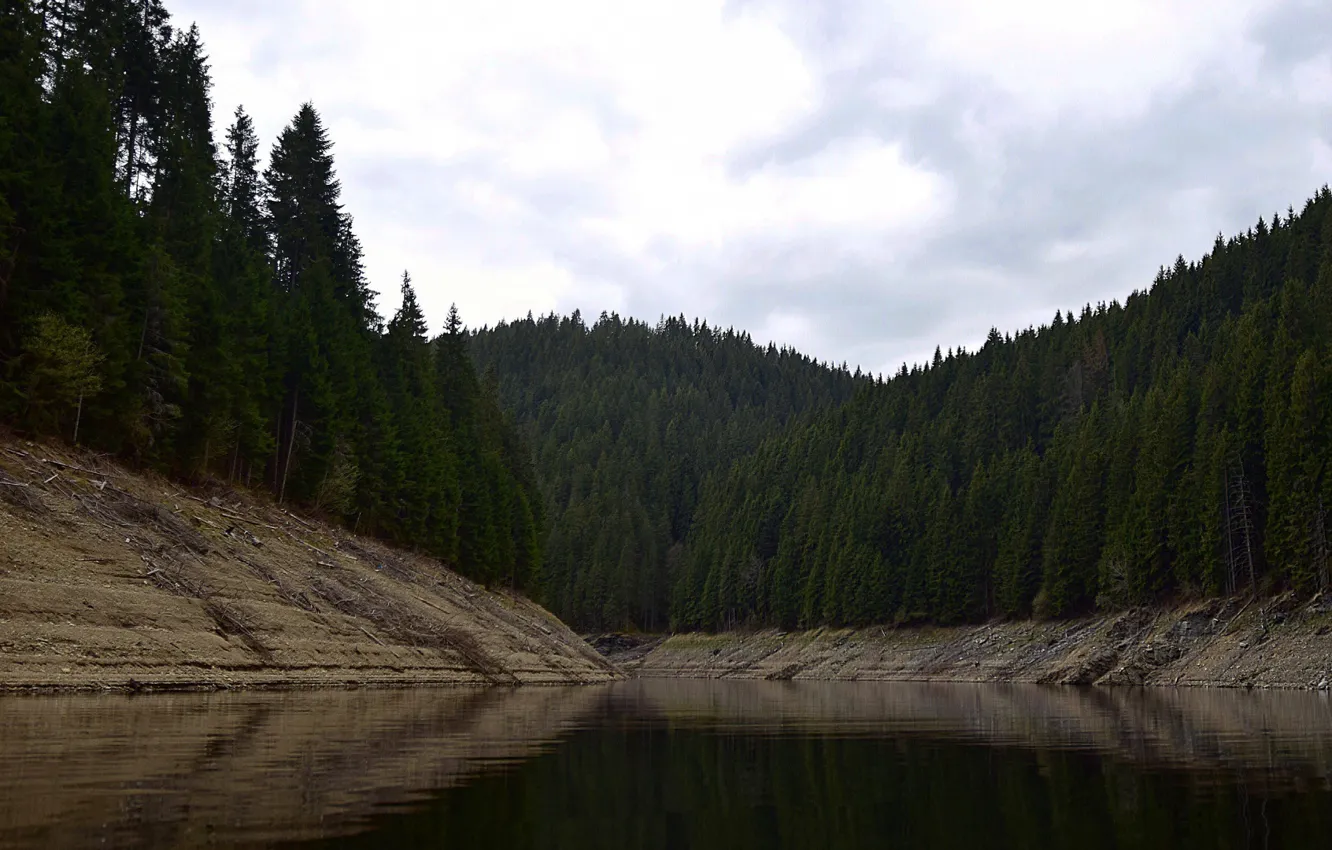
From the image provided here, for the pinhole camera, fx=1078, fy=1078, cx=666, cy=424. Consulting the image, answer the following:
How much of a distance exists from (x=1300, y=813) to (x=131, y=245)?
4722 cm

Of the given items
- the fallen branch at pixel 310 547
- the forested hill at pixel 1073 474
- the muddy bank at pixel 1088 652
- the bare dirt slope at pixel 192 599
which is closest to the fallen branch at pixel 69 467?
the bare dirt slope at pixel 192 599

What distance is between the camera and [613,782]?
14781 mm

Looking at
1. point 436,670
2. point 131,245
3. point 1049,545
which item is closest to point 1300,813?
point 436,670

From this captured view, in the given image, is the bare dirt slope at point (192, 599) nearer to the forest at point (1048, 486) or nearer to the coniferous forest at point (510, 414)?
the coniferous forest at point (510, 414)

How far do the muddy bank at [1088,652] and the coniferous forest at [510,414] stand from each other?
11.7 feet

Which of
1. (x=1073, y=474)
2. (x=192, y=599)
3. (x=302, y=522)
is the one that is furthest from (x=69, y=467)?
(x=1073, y=474)

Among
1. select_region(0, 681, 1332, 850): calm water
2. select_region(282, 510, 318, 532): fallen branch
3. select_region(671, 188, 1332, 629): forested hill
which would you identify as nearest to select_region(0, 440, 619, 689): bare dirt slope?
select_region(282, 510, 318, 532): fallen branch

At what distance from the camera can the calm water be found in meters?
9.95

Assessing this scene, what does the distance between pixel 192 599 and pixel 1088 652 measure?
63.3 meters

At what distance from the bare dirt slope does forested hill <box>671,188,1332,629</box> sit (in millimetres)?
53256

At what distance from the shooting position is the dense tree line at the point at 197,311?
41125 millimetres

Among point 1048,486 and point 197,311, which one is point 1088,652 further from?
point 197,311

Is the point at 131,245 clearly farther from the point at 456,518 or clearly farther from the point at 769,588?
the point at 769,588

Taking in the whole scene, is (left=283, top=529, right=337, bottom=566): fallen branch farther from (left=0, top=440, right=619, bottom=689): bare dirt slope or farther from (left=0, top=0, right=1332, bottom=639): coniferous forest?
(left=0, top=0, right=1332, bottom=639): coniferous forest
